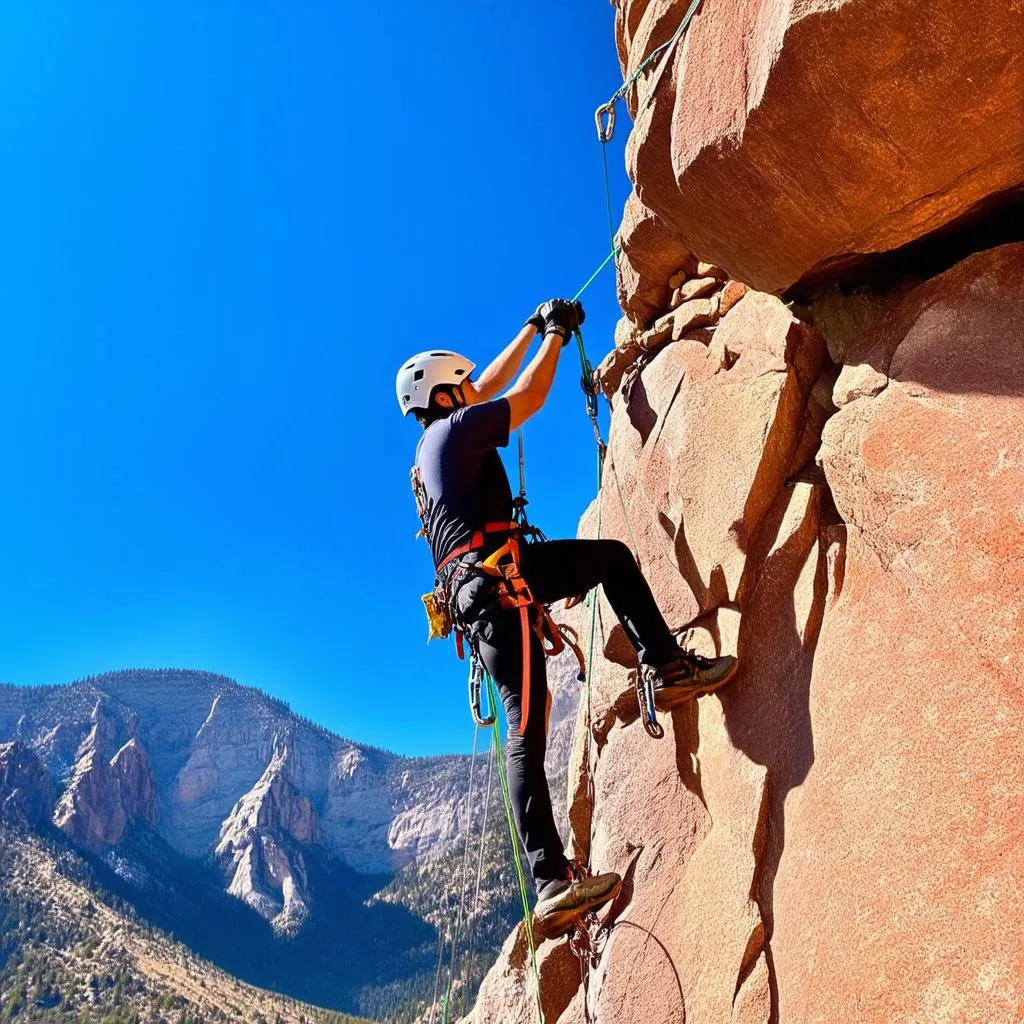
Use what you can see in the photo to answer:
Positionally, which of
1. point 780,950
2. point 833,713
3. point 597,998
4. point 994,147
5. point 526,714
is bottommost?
point 597,998

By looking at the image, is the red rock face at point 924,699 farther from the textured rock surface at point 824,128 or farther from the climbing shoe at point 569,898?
the climbing shoe at point 569,898

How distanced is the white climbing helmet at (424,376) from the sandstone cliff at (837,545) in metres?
1.77

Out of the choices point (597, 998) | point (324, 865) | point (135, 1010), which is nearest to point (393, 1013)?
point (135, 1010)

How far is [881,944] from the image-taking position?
11.8 ft

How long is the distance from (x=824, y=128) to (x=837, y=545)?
2.22 metres

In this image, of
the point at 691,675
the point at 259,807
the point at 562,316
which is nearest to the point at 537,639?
the point at 691,675

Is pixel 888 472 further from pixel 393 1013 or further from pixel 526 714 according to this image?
pixel 393 1013

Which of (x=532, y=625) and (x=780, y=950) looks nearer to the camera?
(x=780, y=950)

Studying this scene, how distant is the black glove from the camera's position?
636 centimetres

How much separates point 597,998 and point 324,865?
179m

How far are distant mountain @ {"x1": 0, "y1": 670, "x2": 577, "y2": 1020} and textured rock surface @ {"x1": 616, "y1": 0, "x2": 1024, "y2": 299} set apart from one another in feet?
245

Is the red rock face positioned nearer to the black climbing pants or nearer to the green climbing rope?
the black climbing pants

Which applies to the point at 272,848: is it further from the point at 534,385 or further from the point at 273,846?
the point at 534,385

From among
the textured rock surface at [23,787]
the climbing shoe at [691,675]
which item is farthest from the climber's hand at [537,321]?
the textured rock surface at [23,787]
